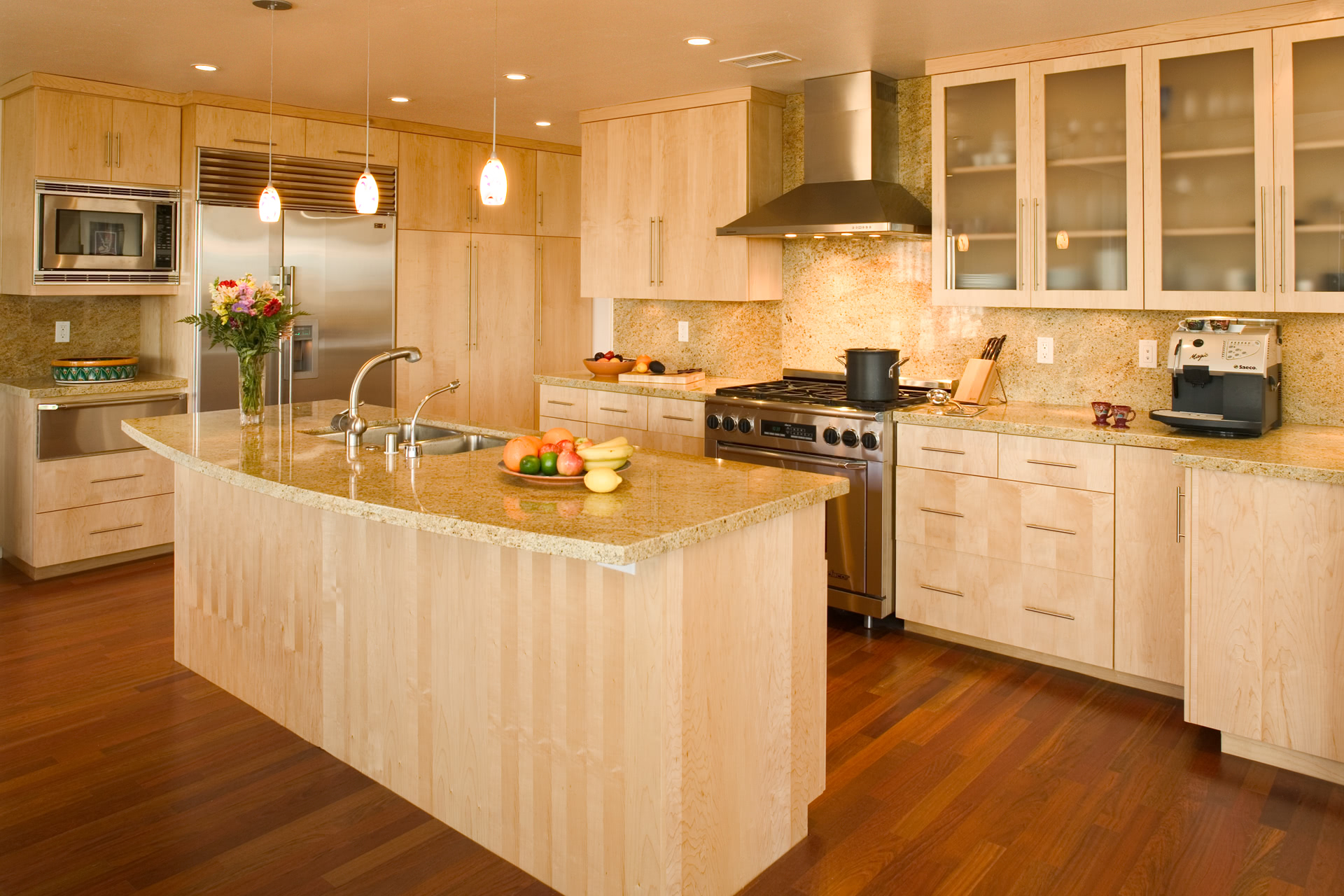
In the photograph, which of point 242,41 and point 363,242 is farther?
point 363,242

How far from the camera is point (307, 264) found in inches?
225

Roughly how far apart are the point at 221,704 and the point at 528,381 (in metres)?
3.68

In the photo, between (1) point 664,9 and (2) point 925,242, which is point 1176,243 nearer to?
(2) point 925,242

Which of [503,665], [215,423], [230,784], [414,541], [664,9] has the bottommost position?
[230,784]

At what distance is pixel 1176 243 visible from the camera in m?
3.79

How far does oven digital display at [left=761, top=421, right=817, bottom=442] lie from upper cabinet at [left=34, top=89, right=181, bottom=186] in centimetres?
336

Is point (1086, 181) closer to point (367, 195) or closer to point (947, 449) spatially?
point (947, 449)

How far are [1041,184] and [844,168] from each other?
0.96 m

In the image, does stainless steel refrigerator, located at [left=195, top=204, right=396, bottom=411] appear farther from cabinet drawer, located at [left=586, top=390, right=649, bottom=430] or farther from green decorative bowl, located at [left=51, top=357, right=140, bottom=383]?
cabinet drawer, located at [left=586, top=390, right=649, bottom=430]

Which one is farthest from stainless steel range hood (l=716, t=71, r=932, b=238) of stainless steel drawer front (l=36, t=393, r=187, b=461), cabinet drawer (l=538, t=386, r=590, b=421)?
stainless steel drawer front (l=36, t=393, r=187, b=461)

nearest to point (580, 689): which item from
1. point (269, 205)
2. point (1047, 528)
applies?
point (1047, 528)

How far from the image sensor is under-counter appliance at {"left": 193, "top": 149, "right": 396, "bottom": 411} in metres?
5.41

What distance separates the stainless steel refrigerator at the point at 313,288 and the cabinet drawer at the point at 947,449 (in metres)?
3.25

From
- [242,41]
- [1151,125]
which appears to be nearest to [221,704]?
[242,41]
